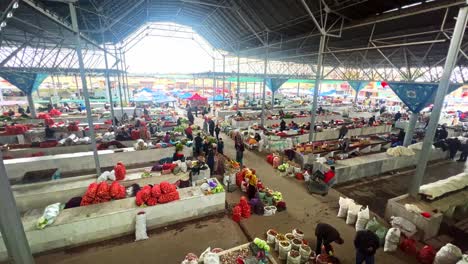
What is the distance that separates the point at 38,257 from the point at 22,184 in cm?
289

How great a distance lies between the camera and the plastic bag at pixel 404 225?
5449 millimetres

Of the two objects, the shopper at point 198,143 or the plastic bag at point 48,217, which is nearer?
the plastic bag at point 48,217

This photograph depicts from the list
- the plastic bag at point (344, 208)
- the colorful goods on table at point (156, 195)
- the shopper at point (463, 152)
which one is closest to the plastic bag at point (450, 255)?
the plastic bag at point (344, 208)

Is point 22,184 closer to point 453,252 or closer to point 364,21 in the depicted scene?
point 453,252

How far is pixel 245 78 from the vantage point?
920 inches

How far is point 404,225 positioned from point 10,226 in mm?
7705

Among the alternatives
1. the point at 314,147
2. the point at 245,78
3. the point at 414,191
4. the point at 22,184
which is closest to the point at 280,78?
the point at 245,78

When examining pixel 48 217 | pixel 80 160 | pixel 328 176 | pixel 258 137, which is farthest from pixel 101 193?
pixel 258 137

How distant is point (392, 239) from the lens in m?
5.16

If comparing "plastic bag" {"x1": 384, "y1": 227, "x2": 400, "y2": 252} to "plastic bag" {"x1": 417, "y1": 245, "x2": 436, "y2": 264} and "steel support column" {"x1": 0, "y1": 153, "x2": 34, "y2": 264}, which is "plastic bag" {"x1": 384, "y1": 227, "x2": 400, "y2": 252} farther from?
"steel support column" {"x1": 0, "y1": 153, "x2": 34, "y2": 264}

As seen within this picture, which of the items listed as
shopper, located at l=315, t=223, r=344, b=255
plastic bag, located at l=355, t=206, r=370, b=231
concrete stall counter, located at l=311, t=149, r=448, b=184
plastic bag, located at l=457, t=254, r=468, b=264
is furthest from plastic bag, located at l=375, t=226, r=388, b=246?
concrete stall counter, located at l=311, t=149, r=448, b=184

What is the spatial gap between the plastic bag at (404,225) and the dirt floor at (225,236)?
0.60m

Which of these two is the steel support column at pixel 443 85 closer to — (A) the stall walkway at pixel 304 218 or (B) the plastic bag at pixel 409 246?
(B) the plastic bag at pixel 409 246

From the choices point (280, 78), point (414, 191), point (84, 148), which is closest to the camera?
point (414, 191)
